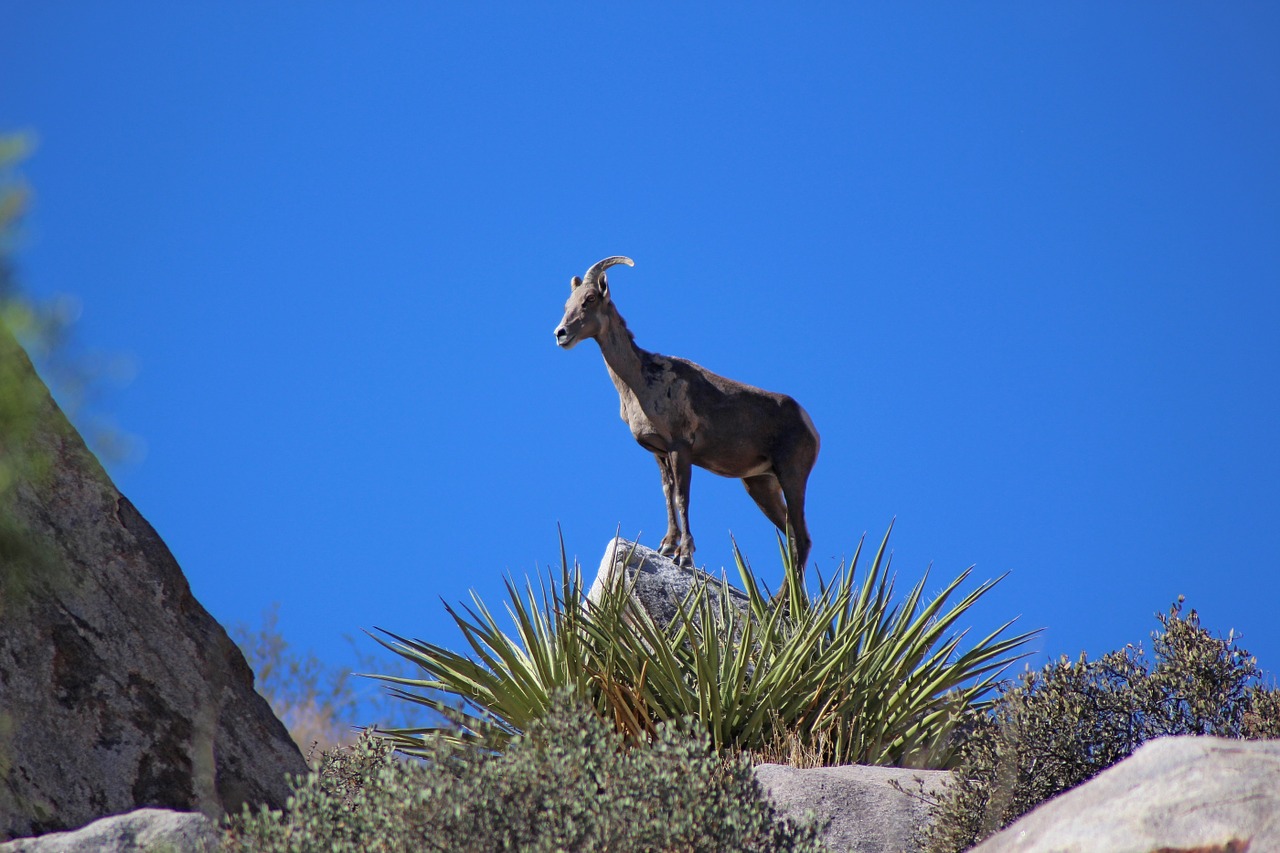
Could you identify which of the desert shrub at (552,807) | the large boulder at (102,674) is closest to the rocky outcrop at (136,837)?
the desert shrub at (552,807)

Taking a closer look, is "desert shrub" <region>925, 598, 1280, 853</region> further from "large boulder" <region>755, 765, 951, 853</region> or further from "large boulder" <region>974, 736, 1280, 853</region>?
"large boulder" <region>974, 736, 1280, 853</region>

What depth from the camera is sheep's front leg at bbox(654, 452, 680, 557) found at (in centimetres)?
968

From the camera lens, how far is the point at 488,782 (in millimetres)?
4625

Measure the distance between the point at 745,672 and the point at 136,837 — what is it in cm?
394

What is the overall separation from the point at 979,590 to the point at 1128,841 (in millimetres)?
4740

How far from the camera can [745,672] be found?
7.76 m

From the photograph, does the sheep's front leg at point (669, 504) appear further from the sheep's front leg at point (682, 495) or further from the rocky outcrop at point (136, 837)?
the rocky outcrop at point (136, 837)

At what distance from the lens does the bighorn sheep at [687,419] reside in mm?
9734

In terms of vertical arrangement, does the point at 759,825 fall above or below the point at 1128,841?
above

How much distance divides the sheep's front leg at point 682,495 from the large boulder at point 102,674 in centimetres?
384

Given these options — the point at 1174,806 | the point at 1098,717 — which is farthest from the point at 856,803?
the point at 1174,806

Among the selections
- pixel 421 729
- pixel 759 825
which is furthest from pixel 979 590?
pixel 759 825

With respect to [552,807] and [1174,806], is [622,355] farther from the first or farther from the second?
[1174,806]

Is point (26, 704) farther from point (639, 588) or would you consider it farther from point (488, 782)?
point (639, 588)
